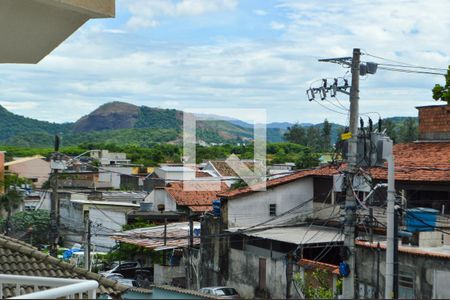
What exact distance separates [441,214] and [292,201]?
6.05 metres

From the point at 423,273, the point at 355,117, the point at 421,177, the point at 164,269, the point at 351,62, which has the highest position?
the point at 351,62

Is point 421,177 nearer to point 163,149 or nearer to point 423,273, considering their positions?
point 423,273

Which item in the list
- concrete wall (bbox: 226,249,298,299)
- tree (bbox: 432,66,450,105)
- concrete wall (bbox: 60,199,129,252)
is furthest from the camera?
concrete wall (bbox: 60,199,129,252)

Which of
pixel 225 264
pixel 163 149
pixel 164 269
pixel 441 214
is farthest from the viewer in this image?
pixel 163 149

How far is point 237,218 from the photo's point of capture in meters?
21.9

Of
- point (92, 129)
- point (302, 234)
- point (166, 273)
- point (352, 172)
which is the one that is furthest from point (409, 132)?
point (92, 129)

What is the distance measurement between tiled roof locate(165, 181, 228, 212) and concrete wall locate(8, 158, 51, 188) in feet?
105

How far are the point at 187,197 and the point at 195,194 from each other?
0.40 m

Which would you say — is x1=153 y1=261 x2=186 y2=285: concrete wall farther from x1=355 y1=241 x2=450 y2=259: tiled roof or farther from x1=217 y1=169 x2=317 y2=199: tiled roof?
x1=355 y1=241 x2=450 y2=259: tiled roof

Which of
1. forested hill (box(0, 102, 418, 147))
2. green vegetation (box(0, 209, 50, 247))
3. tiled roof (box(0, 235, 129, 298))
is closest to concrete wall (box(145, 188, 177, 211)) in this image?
green vegetation (box(0, 209, 50, 247))

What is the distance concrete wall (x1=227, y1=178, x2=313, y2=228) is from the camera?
21859 millimetres

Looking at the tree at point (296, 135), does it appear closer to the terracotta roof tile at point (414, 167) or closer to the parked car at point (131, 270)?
the parked car at point (131, 270)

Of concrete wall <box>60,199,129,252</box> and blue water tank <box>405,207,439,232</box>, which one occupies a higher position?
blue water tank <box>405,207,439,232</box>

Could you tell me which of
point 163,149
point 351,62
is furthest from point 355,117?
point 163,149
